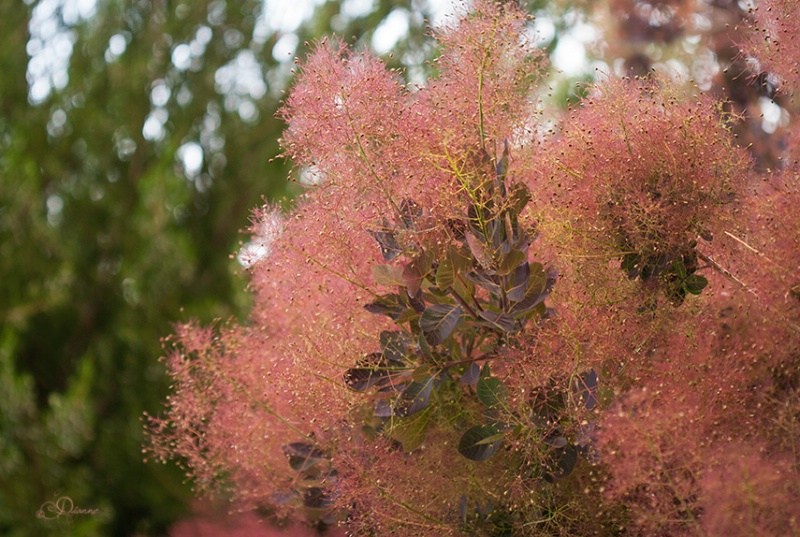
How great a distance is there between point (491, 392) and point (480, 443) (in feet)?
0.10

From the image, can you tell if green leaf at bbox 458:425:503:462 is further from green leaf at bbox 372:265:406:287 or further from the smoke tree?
green leaf at bbox 372:265:406:287

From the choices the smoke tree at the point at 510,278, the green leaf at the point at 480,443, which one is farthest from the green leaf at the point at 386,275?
the green leaf at the point at 480,443

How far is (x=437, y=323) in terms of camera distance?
0.49m

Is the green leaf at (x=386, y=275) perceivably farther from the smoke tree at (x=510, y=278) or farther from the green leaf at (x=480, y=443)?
the green leaf at (x=480, y=443)

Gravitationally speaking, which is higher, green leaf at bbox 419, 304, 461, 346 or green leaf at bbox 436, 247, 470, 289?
green leaf at bbox 436, 247, 470, 289

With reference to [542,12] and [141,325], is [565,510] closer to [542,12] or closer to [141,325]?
[141,325]

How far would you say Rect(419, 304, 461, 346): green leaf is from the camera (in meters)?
0.49

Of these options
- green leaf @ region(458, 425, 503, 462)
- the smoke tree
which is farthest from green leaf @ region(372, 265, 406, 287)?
green leaf @ region(458, 425, 503, 462)

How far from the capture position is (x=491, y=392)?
20.0 inches

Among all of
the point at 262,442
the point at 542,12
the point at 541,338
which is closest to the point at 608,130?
the point at 541,338

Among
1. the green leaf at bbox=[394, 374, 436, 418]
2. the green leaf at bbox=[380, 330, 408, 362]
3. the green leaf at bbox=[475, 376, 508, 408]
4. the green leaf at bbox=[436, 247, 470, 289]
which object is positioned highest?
the green leaf at bbox=[436, 247, 470, 289]

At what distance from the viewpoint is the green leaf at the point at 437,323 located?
49cm

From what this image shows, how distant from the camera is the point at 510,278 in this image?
52cm

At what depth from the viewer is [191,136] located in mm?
2225
